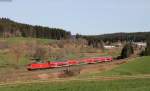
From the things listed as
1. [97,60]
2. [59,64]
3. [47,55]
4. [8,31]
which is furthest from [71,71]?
[8,31]

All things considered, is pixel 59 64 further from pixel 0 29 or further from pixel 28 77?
pixel 0 29

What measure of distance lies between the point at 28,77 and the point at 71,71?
10744 mm

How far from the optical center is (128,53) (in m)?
116

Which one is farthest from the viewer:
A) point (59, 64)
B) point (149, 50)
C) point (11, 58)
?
point (149, 50)

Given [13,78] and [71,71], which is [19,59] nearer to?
[71,71]

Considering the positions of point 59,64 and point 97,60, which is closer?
point 59,64

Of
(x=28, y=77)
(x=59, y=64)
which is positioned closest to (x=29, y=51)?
(x=59, y=64)

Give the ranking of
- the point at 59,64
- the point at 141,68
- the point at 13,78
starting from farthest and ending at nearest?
the point at 59,64 < the point at 141,68 < the point at 13,78

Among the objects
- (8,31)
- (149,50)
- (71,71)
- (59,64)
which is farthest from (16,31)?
(71,71)

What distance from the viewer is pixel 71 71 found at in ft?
186

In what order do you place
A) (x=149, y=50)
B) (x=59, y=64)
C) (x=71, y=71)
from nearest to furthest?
(x=71, y=71)
(x=59, y=64)
(x=149, y=50)

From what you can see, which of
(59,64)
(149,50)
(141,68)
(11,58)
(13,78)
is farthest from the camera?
(149,50)

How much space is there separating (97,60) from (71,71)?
124 ft

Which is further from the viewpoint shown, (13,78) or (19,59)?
(19,59)
